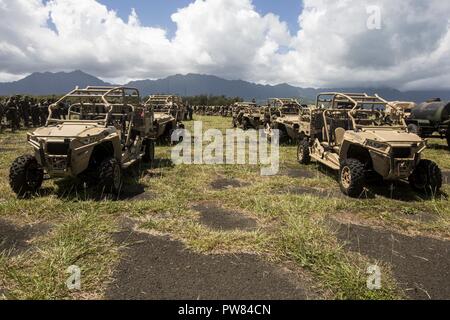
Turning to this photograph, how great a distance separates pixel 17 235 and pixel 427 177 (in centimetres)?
702

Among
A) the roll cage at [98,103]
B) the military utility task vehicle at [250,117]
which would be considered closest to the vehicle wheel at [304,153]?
the roll cage at [98,103]

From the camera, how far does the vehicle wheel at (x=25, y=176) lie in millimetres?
6508

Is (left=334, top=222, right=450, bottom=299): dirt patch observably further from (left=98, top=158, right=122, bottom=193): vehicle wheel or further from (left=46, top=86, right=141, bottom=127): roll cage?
(left=46, top=86, right=141, bottom=127): roll cage

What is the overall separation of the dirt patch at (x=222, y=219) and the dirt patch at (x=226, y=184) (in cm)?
137

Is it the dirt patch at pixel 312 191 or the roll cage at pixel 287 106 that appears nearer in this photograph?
the dirt patch at pixel 312 191

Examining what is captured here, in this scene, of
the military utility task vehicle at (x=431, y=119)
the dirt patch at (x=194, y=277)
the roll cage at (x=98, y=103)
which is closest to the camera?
the dirt patch at (x=194, y=277)

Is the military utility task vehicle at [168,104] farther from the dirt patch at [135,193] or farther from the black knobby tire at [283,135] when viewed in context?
the dirt patch at [135,193]

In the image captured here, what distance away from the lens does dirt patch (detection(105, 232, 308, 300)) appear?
3600 millimetres

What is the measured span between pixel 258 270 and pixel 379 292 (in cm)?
122

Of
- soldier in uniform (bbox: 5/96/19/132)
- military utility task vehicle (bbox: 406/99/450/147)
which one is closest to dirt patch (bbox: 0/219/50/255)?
military utility task vehicle (bbox: 406/99/450/147)

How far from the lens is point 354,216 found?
602 cm

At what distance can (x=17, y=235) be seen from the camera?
5.03m
